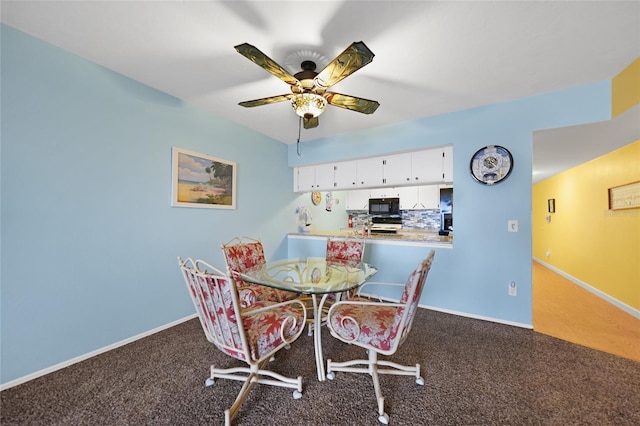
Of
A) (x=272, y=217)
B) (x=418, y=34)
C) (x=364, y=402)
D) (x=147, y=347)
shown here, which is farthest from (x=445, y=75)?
(x=147, y=347)

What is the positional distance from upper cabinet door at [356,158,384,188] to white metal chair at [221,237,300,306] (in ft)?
6.21

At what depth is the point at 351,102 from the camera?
1.97 m

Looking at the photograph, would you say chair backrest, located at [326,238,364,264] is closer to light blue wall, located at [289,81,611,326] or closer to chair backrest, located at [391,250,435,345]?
light blue wall, located at [289,81,611,326]

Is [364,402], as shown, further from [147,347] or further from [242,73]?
[242,73]

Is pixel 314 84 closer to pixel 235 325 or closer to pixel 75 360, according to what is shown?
pixel 235 325

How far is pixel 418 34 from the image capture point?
165 centimetres

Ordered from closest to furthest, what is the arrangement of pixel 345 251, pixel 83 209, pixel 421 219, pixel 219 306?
pixel 219 306, pixel 83 209, pixel 345 251, pixel 421 219

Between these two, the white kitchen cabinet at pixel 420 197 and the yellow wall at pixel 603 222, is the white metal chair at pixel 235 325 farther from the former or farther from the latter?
the white kitchen cabinet at pixel 420 197

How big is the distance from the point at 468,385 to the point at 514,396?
258mm

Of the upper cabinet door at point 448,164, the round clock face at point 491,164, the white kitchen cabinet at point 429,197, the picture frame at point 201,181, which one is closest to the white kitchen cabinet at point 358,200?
the white kitchen cabinet at point 429,197

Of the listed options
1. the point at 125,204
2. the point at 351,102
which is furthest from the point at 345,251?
the point at 125,204

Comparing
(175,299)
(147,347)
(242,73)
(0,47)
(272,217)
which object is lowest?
(147,347)

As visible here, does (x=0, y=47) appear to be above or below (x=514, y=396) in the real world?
above

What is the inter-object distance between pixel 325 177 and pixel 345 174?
371mm
